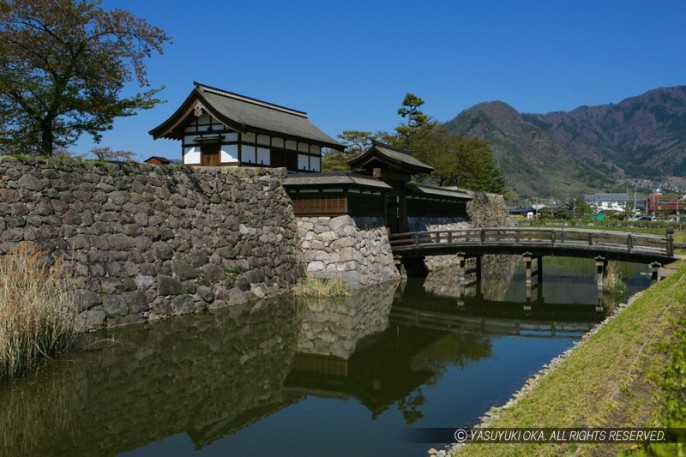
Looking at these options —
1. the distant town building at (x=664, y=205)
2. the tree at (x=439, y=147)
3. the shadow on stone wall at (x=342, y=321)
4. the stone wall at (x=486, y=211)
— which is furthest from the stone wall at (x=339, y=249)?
the distant town building at (x=664, y=205)

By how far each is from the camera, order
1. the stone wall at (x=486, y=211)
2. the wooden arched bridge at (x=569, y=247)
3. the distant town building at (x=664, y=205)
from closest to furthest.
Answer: the wooden arched bridge at (x=569, y=247) < the stone wall at (x=486, y=211) < the distant town building at (x=664, y=205)

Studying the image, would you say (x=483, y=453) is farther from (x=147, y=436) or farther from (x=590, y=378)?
(x=147, y=436)

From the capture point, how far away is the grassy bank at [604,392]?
5469 mm

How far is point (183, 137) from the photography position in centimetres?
2327


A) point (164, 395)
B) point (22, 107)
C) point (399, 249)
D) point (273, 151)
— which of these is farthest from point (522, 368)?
point (22, 107)

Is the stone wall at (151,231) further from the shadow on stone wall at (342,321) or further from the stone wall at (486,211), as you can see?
the stone wall at (486,211)

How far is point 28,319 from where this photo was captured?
9570mm

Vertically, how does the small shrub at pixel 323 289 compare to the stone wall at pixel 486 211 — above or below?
below

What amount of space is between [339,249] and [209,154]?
7420mm

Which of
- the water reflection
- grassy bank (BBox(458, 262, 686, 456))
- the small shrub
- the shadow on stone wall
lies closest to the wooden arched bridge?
the shadow on stone wall

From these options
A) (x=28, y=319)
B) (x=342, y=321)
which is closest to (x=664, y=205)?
(x=342, y=321)

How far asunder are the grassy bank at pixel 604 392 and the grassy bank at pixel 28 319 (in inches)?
319

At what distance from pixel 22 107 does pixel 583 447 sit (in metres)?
19.1

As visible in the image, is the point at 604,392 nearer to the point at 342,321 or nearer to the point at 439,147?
the point at 342,321
